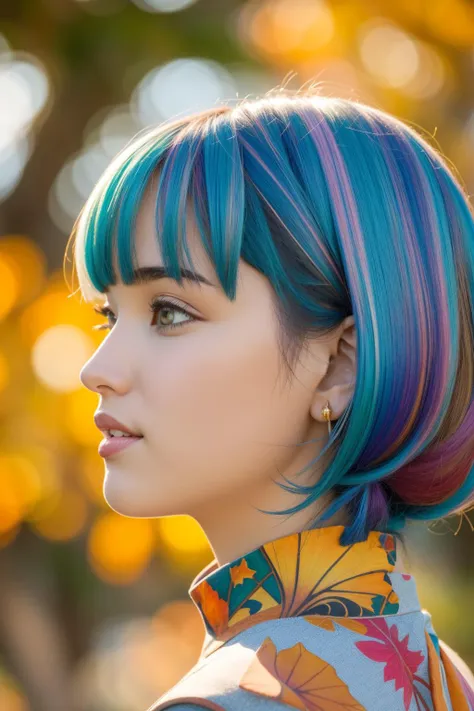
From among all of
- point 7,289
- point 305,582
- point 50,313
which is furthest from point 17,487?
point 305,582

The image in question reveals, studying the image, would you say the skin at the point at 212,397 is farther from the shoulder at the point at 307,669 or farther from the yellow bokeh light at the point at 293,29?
the yellow bokeh light at the point at 293,29

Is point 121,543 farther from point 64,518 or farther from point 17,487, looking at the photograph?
point 17,487

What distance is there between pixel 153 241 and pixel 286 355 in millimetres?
318

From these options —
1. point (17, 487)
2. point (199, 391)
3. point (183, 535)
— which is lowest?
point (183, 535)

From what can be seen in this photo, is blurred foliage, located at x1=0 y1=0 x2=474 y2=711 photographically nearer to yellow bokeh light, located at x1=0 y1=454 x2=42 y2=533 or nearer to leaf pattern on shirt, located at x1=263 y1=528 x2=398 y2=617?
yellow bokeh light, located at x1=0 y1=454 x2=42 y2=533

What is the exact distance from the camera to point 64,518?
6.41 metres

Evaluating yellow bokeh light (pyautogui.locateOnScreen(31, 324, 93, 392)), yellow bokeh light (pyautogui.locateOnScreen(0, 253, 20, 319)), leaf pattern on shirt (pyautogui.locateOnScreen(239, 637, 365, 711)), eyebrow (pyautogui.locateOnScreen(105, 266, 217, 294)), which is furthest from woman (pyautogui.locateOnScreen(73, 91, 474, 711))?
yellow bokeh light (pyautogui.locateOnScreen(0, 253, 20, 319))

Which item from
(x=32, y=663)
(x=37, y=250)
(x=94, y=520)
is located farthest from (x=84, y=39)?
(x=32, y=663)

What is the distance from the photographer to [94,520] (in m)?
6.78

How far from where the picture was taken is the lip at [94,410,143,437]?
160 cm

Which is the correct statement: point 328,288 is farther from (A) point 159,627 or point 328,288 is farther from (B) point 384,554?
(A) point 159,627

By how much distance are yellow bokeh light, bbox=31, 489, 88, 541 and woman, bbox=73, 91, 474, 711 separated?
15.7 feet

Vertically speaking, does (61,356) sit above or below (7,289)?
below

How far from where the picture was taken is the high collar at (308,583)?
4.75 ft
